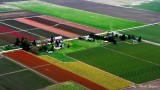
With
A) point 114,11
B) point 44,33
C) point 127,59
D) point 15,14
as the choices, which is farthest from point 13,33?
point 114,11

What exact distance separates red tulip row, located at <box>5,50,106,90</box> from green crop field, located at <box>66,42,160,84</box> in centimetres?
442

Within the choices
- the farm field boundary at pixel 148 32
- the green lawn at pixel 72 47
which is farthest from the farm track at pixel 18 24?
the farm field boundary at pixel 148 32

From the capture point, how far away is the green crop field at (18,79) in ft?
112

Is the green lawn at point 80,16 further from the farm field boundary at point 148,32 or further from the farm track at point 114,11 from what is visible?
the farm track at point 114,11

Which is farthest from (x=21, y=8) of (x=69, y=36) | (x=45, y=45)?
(x=45, y=45)

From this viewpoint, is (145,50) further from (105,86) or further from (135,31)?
(105,86)

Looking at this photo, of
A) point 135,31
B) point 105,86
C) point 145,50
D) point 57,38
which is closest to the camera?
point 105,86

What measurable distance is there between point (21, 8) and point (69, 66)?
37.5 meters

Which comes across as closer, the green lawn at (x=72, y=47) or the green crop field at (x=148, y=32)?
the green lawn at (x=72, y=47)

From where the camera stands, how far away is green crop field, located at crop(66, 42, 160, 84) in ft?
129

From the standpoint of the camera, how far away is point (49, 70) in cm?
3938

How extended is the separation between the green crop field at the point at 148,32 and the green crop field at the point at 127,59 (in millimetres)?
4159

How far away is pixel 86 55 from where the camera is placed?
1795 inches


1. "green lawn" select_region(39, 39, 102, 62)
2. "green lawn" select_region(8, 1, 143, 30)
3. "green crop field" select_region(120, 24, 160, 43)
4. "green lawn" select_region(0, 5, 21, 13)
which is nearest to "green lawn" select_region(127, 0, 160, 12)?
"green lawn" select_region(8, 1, 143, 30)
